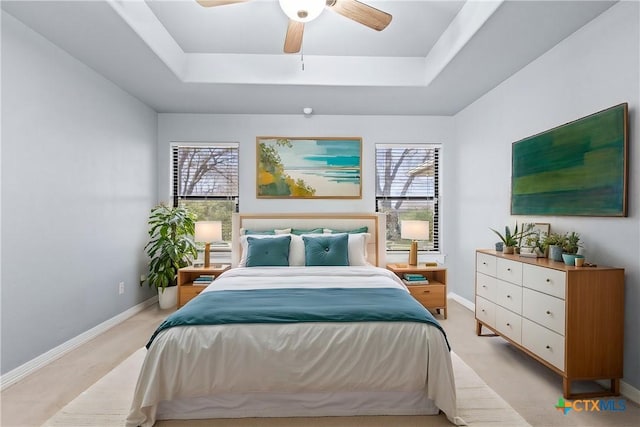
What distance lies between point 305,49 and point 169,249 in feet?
9.10

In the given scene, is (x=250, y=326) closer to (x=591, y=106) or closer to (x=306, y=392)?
(x=306, y=392)

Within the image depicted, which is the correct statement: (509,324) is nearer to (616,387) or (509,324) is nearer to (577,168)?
(616,387)

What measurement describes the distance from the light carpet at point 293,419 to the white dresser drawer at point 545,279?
0.79m

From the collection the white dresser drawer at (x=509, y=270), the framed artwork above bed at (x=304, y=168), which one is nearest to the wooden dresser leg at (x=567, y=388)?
the white dresser drawer at (x=509, y=270)

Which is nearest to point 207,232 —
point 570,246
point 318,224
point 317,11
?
point 318,224

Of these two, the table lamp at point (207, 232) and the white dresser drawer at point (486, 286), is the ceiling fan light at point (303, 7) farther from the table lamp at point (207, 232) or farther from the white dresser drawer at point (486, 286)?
the table lamp at point (207, 232)

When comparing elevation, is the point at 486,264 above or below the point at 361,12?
below

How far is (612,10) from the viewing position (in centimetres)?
Answer: 229

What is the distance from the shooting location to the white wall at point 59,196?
8.04 feet

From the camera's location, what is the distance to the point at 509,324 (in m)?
2.81

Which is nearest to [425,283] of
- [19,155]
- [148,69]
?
[148,69]

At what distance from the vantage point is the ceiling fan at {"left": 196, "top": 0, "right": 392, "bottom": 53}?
2.01 m

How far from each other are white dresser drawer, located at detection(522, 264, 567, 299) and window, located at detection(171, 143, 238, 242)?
3.53 meters

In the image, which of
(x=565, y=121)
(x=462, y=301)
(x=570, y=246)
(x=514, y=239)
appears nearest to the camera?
(x=570, y=246)
